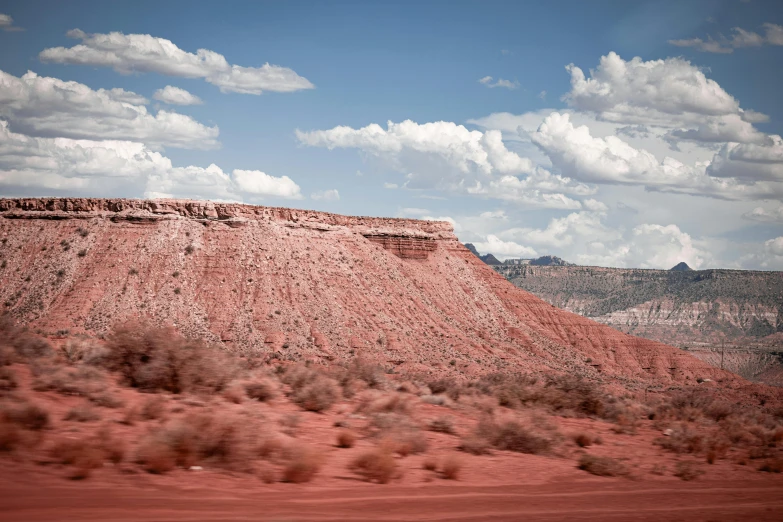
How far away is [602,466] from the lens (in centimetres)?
1284

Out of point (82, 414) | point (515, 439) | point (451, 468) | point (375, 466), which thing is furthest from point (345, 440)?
point (82, 414)

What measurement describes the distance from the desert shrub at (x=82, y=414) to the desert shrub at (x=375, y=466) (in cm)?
449

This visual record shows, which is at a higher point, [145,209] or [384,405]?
[145,209]

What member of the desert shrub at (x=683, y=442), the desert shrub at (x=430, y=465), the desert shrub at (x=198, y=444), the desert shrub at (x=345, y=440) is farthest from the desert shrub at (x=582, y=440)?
the desert shrub at (x=198, y=444)

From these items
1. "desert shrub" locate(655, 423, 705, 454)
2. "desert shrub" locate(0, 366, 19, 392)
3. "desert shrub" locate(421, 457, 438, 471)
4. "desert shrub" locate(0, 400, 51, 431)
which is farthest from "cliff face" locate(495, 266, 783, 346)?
"desert shrub" locate(0, 400, 51, 431)

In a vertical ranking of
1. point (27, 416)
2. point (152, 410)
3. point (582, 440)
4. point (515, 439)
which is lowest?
point (582, 440)

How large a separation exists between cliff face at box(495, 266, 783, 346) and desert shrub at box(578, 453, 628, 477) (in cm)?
13784

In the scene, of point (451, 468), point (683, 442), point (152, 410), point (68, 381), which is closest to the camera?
point (451, 468)

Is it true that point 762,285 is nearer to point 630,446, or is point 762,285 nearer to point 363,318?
point 363,318

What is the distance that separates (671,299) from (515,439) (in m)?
166

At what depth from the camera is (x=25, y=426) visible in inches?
394

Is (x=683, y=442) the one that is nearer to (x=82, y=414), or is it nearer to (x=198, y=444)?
(x=198, y=444)

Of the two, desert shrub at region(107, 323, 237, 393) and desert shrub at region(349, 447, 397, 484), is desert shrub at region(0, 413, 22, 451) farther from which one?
desert shrub at region(349, 447, 397, 484)

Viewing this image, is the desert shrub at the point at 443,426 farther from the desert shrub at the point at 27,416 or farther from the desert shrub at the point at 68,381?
the desert shrub at the point at 27,416
